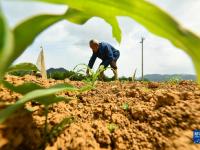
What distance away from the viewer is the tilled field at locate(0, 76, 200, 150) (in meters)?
1.09

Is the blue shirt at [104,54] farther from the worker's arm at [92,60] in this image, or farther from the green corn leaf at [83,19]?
the green corn leaf at [83,19]

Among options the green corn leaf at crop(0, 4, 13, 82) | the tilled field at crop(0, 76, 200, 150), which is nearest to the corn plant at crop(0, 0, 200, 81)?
the green corn leaf at crop(0, 4, 13, 82)

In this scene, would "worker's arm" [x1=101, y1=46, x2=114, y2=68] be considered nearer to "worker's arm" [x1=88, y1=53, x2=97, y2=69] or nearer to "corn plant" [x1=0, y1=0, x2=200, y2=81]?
"worker's arm" [x1=88, y1=53, x2=97, y2=69]

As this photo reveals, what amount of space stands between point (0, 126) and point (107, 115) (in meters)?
0.42

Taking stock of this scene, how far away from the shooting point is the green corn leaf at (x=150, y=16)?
850 mm

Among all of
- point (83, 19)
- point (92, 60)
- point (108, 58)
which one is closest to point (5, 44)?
point (83, 19)

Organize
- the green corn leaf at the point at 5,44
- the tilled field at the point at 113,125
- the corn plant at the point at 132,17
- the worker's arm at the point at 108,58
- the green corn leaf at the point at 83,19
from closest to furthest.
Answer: the green corn leaf at the point at 5,44 < the corn plant at the point at 132,17 < the green corn leaf at the point at 83,19 < the tilled field at the point at 113,125 < the worker's arm at the point at 108,58

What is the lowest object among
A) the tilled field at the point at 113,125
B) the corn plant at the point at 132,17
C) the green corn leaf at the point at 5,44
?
the tilled field at the point at 113,125

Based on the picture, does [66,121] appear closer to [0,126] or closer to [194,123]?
[0,126]

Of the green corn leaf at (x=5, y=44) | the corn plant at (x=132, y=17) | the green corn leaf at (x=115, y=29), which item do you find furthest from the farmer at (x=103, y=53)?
the green corn leaf at (x=5, y=44)

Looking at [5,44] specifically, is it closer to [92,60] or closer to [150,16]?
[150,16]

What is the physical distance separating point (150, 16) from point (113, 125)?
20.0 inches

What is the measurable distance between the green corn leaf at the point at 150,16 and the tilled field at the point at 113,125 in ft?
1.14

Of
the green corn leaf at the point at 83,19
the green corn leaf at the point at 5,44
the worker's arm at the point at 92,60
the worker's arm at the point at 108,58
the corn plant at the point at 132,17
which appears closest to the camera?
the green corn leaf at the point at 5,44
